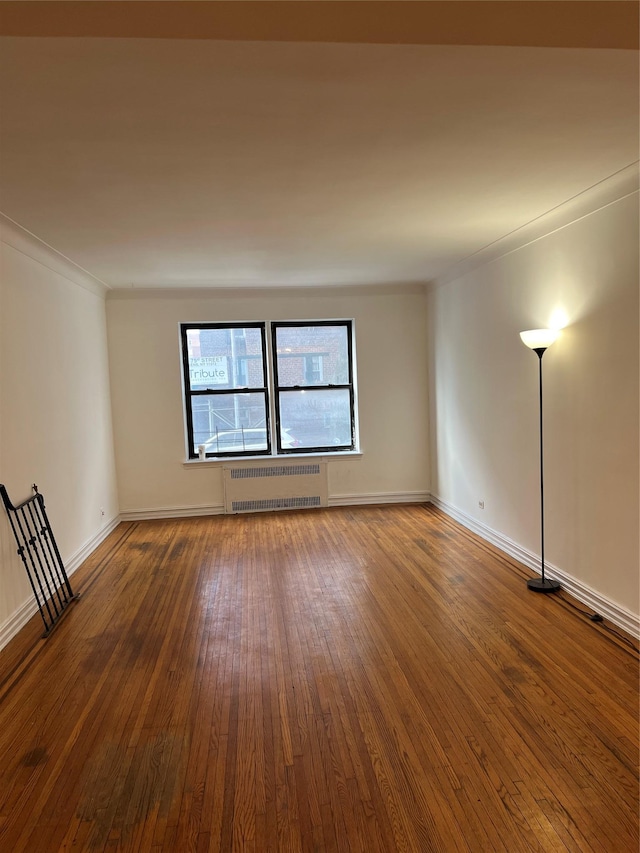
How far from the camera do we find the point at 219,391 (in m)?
6.67

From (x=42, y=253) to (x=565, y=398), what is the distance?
396 cm

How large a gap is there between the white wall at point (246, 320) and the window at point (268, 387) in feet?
0.66

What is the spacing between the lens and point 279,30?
141 centimetres

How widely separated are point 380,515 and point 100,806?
451cm

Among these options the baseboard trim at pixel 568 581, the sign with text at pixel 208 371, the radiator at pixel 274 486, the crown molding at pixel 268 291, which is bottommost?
the baseboard trim at pixel 568 581

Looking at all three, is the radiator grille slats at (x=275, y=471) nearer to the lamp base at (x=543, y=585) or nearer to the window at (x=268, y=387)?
the window at (x=268, y=387)

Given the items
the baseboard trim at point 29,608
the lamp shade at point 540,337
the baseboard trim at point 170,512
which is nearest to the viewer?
the baseboard trim at point 29,608

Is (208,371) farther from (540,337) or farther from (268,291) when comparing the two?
(540,337)

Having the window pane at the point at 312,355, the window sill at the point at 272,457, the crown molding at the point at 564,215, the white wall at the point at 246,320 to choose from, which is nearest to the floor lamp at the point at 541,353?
the crown molding at the point at 564,215

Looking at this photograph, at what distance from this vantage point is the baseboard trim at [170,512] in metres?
6.45

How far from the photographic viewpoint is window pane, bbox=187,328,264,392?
6621 mm

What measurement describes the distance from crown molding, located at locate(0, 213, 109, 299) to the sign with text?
1432mm

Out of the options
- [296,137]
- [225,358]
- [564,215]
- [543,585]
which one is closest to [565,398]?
[564,215]

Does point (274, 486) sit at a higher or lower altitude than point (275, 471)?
lower
